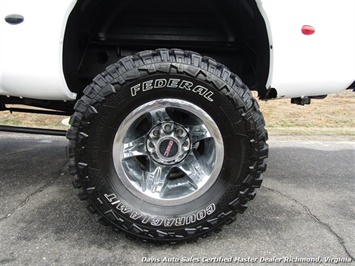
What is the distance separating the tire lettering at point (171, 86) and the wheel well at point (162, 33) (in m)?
0.59

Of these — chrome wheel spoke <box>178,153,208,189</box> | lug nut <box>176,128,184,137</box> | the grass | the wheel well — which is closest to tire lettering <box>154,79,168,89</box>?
lug nut <box>176,128,184,137</box>

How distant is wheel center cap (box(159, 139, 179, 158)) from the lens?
7.11 ft

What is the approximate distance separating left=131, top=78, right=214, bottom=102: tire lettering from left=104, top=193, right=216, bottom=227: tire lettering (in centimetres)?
71

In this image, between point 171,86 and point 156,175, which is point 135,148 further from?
point 171,86

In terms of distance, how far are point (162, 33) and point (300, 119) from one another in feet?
15.4

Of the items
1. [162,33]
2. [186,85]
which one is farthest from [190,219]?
[162,33]

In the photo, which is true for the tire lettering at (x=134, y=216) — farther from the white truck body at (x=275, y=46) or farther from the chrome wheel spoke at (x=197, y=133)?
the white truck body at (x=275, y=46)

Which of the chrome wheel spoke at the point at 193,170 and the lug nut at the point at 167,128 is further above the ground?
the lug nut at the point at 167,128

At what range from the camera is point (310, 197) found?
2951 millimetres

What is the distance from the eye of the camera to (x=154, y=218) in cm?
205

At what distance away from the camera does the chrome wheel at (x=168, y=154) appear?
2061 millimetres

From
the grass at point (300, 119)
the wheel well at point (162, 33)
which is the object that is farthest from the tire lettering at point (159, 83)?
the grass at point (300, 119)

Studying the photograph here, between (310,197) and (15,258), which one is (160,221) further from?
A: (310,197)

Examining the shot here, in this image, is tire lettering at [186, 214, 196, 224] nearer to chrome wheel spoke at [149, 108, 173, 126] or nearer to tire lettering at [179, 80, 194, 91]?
chrome wheel spoke at [149, 108, 173, 126]
